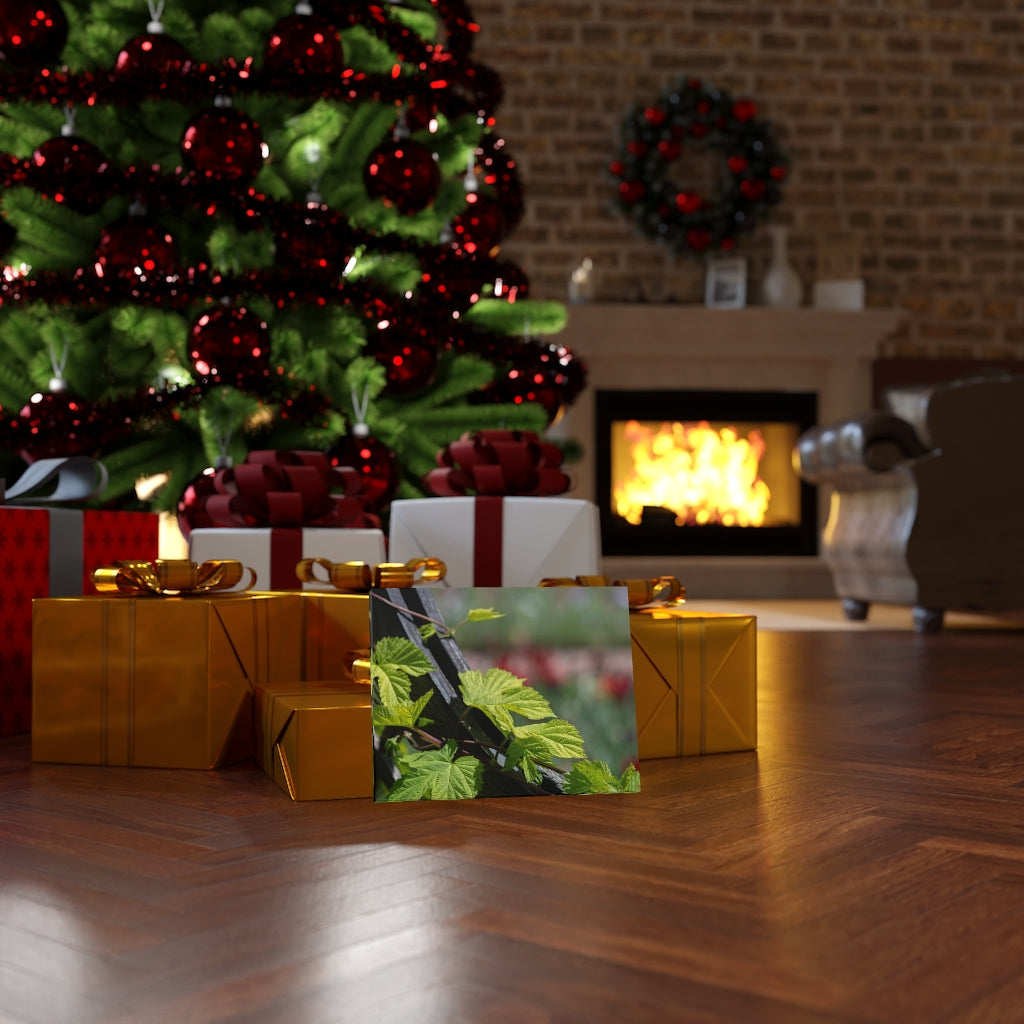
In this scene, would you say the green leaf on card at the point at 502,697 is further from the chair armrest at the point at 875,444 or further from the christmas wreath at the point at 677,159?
the christmas wreath at the point at 677,159

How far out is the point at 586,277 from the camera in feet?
19.2

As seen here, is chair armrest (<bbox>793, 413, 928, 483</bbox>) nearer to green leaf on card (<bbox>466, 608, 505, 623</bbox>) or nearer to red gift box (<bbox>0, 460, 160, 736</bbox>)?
red gift box (<bbox>0, 460, 160, 736</bbox>)

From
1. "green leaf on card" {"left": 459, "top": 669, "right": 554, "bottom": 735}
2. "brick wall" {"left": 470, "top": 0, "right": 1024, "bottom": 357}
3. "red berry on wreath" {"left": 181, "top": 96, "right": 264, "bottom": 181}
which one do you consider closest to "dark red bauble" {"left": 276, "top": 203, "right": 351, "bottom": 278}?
"red berry on wreath" {"left": 181, "top": 96, "right": 264, "bottom": 181}

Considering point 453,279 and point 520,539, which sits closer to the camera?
point 520,539

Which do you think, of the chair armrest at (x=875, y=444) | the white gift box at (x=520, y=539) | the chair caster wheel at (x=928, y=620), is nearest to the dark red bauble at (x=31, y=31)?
the white gift box at (x=520, y=539)

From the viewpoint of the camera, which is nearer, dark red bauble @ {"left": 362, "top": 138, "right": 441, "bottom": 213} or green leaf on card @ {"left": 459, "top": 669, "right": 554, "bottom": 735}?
green leaf on card @ {"left": 459, "top": 669, "right": 554, "bottom": 735}

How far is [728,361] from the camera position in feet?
19.4

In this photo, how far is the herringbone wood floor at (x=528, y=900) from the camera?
72 centimetres

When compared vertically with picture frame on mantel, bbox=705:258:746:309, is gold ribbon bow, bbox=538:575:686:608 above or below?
below

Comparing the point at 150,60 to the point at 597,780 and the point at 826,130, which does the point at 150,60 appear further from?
the point at 826,130

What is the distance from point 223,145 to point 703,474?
3849 mm

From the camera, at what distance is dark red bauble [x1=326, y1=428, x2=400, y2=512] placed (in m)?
2.43

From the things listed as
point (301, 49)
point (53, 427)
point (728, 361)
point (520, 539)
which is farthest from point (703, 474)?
point (53, 427)

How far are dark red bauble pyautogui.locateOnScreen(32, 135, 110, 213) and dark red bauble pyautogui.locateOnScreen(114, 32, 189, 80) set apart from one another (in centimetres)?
16
